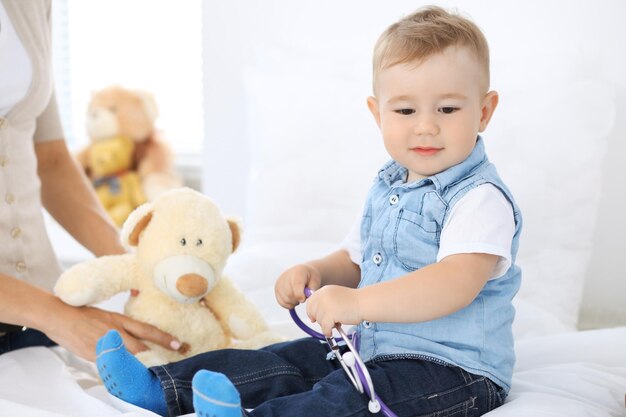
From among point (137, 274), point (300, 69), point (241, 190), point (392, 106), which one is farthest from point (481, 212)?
point (241, 190)

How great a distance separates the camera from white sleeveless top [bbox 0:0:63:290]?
1348 millimetres

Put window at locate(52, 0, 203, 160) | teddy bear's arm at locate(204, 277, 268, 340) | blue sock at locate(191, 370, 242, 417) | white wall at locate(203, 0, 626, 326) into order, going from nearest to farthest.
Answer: blue sock at locate(191, 370, 242, 417) → teddy bear's arm at locate(204, 277, 268, 340) → white wall at locate(203, 0, 626, 326) → window at locate(52, 0, 203, 160)

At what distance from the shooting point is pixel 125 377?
1003 millimetres

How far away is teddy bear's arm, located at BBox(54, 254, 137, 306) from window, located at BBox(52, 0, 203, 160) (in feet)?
5.43

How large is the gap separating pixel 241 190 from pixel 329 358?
1.16 m

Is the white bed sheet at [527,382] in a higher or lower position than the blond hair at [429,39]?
lower

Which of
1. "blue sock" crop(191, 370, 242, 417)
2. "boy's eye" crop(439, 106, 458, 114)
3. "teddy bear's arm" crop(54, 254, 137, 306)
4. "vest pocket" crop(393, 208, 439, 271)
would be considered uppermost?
"boy's eye" crop(439, 106, 458, 114)

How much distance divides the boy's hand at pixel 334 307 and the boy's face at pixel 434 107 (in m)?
0.24

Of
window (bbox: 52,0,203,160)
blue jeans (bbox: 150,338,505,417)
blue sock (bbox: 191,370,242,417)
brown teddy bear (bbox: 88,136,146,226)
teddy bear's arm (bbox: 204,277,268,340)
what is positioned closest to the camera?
blue sock (bbox: 191,370,242,417)

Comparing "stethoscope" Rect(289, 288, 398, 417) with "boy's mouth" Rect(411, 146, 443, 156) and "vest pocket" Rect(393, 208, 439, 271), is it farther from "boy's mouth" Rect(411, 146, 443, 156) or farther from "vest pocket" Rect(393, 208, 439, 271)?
"boy's mouth" Rect(411, 146, 443, 156)

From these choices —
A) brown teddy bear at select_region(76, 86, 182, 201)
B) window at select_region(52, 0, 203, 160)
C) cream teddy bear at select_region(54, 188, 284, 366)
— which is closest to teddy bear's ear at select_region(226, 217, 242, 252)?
cream teddy bear at select_region(54, 188, 284, 366)

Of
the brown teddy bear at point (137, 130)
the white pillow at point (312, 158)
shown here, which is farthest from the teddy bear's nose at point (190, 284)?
the brown teddy bear at point (137, 130)

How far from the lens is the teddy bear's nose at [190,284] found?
1.18 m

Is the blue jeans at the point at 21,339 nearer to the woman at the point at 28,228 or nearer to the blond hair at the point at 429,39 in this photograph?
the woman at the point at 28,228
